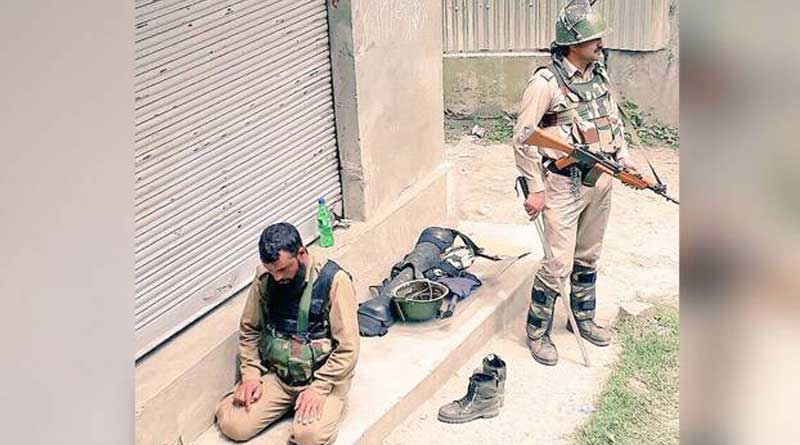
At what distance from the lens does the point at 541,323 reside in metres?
7.00

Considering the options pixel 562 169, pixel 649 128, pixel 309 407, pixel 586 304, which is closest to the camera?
pixel 309 407

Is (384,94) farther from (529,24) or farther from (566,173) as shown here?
(529,24)

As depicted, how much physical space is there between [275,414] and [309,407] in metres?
0.27

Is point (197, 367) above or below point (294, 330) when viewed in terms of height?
below

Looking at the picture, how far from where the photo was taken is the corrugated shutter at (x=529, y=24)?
35.6ft

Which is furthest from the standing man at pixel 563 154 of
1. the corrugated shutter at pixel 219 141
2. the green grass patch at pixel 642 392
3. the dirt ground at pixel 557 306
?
the corrugated shutter at pixel 219 141

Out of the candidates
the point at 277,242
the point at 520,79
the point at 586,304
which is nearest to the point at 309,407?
the point at 277,242

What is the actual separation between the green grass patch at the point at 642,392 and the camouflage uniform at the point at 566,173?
26 cm

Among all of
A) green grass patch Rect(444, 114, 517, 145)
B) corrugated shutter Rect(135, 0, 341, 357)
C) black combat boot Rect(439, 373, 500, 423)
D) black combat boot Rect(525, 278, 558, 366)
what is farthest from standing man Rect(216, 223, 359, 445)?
green grass patch Rect(444, 114, 517, 145)

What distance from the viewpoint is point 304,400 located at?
5668 millimetres

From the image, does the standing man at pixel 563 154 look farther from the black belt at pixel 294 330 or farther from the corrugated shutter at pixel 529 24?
the corrugated shutter at pixel 529 24
